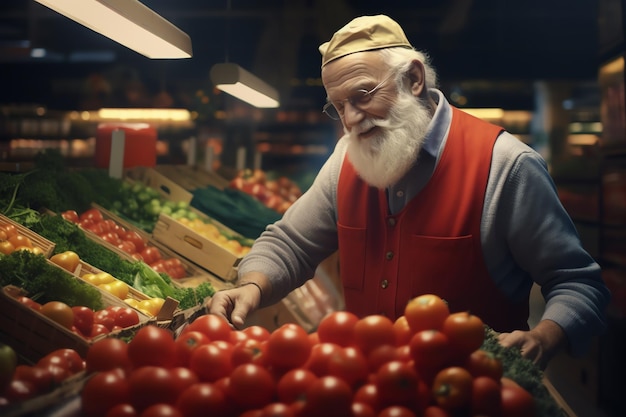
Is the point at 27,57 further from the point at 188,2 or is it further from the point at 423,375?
the point at 423,375

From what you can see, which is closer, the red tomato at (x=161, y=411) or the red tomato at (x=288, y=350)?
the red tomato at (x=161, y=411)

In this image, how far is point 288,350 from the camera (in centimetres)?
151

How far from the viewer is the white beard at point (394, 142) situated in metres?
2.51

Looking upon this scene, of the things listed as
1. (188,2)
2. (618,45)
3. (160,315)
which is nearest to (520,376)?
(160,315)

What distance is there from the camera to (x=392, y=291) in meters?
2.54

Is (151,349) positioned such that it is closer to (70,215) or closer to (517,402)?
(517,402)

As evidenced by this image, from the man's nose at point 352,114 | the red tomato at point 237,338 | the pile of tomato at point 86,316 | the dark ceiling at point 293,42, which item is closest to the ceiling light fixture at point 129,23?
the man's nose at point 352,114

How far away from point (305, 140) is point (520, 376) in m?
12.0

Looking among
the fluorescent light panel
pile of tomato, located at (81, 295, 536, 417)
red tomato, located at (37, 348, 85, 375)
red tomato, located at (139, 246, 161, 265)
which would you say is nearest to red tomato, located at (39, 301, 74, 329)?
red tomato, located at (37, 348, 85, 375)

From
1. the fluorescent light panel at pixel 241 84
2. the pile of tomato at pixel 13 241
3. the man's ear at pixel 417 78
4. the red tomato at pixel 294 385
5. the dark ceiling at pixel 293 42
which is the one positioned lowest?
the red tomato at pixel 294 385

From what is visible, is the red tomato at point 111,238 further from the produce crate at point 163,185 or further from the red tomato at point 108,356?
the red tomato at point 108,356

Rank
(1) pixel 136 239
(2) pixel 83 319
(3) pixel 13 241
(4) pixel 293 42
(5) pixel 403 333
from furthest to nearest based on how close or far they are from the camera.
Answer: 1. (4) pixel 293 42
2. (1) pixel 136 239
3. (3) pixel 13 241
4. (2) pixel 83 319
5. (5) pixel 403 333

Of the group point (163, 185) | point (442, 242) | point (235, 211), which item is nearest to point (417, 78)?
point (442, 242)

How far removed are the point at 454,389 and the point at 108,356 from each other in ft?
2.49
